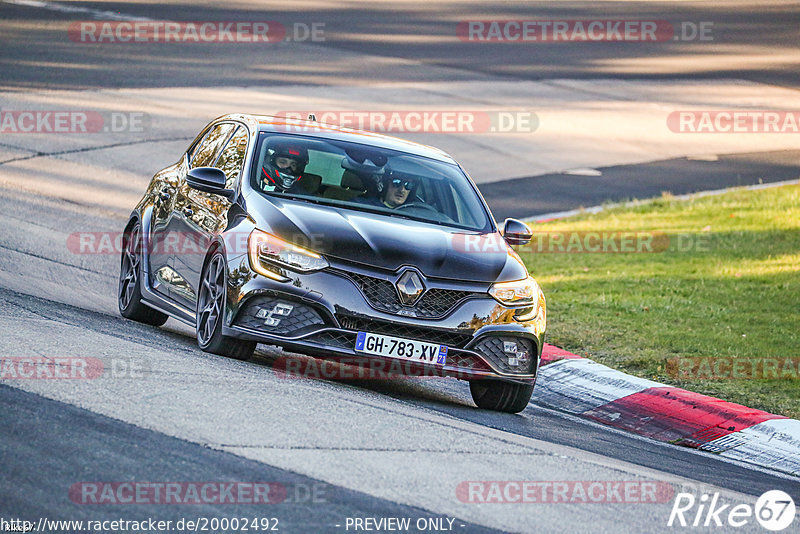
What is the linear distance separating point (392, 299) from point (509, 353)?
99 cm

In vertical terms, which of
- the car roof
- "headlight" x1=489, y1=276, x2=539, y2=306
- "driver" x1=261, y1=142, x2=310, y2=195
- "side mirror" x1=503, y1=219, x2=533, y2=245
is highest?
the car roof

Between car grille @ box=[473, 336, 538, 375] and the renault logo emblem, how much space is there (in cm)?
57

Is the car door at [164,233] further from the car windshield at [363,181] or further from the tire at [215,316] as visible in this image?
the car windshield at [363,181]

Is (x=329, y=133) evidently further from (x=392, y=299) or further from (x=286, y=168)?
(x=392, y=299)

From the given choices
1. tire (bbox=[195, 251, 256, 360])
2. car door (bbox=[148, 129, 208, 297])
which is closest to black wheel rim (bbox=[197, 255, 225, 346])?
tire (bbox=[195, 251, 256, 360])

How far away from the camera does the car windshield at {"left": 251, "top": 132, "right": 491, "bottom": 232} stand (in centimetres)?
920

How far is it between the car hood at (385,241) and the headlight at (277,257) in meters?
0.05

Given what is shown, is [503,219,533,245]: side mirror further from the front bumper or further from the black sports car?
the front bumper

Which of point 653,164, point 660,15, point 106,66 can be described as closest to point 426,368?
point 653,164

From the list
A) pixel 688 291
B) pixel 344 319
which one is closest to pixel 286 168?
pixel 344 319

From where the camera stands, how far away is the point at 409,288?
8164mm

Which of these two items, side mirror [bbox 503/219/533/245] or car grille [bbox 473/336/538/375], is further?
side mirror [bbox 503/219/533/245]

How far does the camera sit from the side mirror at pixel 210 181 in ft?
29.9

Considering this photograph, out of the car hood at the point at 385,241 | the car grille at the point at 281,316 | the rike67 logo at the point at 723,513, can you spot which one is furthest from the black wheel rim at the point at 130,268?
the rike67 logo at the point at 723,513
